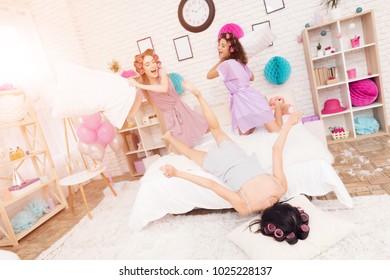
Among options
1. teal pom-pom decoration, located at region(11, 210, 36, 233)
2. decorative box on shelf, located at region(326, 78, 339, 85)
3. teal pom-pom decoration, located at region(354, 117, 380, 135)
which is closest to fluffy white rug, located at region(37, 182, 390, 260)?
teal pom-pom decoration, located at region(11, 210, 36, 233)

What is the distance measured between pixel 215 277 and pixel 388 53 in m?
3.59

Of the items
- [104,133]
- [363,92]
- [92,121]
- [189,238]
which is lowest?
[189,238]

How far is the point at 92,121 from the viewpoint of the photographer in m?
3.07

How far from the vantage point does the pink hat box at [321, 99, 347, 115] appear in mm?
3502

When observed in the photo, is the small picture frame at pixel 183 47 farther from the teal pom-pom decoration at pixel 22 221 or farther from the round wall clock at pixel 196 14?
the teal pom-pom decoration at pixel 22 221

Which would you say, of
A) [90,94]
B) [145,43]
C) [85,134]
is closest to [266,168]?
[90,94]

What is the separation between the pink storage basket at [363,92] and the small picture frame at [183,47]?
2.24 metres

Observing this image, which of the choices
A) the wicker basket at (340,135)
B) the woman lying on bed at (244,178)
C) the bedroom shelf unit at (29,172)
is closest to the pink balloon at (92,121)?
the bedroom shelf unit at (29,172)

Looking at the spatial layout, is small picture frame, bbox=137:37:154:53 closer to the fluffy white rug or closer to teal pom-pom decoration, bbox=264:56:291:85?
teal pom-pom decoration, bbox=264:56:291:85

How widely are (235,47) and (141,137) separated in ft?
6.42

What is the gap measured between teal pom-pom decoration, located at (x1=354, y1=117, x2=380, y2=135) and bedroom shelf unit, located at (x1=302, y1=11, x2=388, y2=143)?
6cm

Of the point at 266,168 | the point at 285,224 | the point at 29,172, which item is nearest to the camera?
the point at 285,224

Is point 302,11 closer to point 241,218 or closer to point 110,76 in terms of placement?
point 110,76

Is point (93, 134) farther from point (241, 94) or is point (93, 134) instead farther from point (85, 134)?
point (241, 94)
